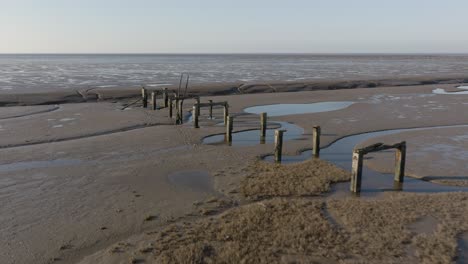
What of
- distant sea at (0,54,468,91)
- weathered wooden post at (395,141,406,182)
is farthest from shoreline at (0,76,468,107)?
weathered wooden post at (395,141,406,182)

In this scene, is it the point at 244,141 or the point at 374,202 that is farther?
the point at 244,141

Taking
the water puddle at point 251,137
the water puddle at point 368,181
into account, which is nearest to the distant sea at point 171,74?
the water puddle at point 251,137

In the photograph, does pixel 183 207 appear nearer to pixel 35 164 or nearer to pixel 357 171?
pixel 357 171

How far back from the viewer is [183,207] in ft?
38.5

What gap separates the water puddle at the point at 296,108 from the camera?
31219 mm

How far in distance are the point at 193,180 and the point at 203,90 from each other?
29939mm

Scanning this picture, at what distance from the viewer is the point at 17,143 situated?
1964 centimetres

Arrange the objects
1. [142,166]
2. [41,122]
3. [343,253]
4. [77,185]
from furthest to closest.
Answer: [41,122] < [142,166] < [77,185] < [343,253]

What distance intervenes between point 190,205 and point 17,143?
12.1 metres

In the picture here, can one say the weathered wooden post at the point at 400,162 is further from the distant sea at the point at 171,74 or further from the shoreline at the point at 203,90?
the distant sea at the point at 171,74

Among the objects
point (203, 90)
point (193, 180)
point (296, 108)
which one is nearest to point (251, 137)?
point (193, 180)

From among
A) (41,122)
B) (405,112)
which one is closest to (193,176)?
(41,122)

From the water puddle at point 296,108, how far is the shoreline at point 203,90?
27.5ft

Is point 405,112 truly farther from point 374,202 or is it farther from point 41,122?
point 41,122
